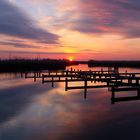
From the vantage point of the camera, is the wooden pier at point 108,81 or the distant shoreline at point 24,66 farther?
the distant shoreline at point 24,66

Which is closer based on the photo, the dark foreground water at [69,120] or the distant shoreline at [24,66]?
the dark foreground water at [69,120]

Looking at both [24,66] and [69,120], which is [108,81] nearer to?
[69,120]

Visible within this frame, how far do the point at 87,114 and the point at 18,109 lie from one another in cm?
487

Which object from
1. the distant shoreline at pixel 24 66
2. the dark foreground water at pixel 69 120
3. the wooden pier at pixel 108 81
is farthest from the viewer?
the distant shoreline at pixel 24 66

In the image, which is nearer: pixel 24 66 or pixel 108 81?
pixel 108 81

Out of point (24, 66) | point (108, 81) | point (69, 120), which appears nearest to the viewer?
point (69, 120)

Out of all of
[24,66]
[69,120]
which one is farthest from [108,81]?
[24,66]

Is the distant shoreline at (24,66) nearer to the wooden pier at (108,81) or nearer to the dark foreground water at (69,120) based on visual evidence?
the wooden pier at (108,81)

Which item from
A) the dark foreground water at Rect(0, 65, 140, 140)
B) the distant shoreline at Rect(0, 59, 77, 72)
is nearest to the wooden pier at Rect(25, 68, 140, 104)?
the dark foreground water at Rect(0, 65, 140, 140)

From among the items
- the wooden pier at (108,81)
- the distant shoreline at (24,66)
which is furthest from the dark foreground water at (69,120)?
the distant shoreline at (24,66)

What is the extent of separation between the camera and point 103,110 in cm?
1781

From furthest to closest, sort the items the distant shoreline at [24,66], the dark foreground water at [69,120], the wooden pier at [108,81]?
the distant shoreline at [24,66] < the wooden pier at [108,81] < the dark foreground water at [69,120]

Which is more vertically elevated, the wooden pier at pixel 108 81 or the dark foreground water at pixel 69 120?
the wooden pier at pixel 108 81

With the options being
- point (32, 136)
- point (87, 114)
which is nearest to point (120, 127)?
point (87, 114)
